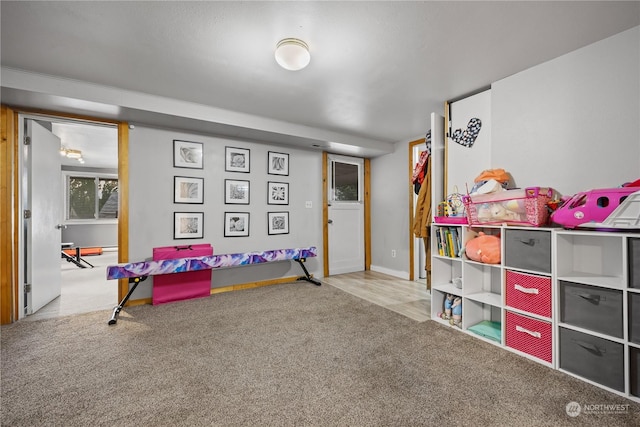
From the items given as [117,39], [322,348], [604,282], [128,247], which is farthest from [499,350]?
[128,247]

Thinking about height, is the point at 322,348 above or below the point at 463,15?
below

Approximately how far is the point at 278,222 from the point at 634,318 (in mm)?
3538

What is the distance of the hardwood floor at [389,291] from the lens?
2.88 m

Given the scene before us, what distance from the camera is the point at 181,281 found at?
322 cm

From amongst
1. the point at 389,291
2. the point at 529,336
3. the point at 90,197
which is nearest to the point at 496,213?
the point at 529,336

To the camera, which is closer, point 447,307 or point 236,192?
point 447,307

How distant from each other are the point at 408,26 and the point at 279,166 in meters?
2.67

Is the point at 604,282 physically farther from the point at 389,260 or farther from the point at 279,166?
the point at 279,166

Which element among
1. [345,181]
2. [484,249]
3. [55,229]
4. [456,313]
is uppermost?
[345,181]

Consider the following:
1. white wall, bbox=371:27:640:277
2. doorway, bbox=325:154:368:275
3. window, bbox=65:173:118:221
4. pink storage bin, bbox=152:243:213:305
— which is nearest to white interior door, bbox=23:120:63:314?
pink storage bin, bbox=152:243:213:305

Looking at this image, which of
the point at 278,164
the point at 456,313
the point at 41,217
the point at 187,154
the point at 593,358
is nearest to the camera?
the point at 593,358

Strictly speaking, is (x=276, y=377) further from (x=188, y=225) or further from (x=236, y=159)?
(x=236, y=159)

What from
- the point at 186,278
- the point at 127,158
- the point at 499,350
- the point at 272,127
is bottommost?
the point at 499,350

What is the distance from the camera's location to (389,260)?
4582 mm
